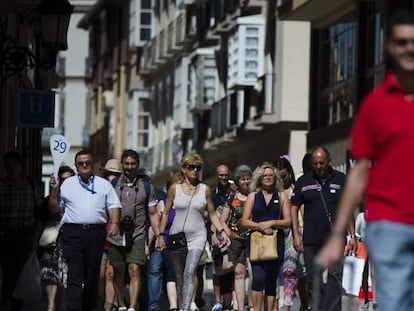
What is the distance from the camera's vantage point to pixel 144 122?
65.2 m

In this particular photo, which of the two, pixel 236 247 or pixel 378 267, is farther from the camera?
pixel 236 247

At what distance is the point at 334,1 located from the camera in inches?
1426

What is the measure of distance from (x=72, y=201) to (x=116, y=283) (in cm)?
270

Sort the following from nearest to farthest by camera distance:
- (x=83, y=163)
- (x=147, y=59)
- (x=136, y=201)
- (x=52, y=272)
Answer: (x=52, y=272), (x=83, y=163), (x=136, y=201), (x=147, y=59)

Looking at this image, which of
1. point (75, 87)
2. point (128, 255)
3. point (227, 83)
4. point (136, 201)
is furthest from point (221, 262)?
point (75, 87)

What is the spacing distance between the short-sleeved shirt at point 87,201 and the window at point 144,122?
46364 millimetres

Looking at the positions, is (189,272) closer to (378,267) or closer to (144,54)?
(378,267)

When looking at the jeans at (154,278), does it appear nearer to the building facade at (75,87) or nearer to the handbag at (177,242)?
the handbag at (177,242)

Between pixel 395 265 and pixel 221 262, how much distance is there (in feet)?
42.1

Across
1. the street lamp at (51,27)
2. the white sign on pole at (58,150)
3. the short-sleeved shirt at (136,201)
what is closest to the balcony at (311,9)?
the white sign on pole at (58,150)

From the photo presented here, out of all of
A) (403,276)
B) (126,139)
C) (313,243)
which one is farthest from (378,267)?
(126,139)

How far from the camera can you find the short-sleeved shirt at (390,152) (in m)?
8.62

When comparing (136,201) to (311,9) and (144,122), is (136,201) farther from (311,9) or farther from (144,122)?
(144,122)

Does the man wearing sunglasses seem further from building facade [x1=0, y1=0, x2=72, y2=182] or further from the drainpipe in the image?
the drainpipe
